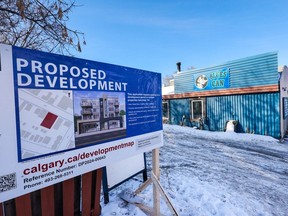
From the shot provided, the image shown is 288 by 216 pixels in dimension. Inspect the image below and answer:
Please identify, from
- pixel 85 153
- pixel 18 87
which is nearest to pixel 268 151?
pixel 85 153

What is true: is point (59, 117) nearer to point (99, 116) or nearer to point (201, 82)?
point (99, 116)

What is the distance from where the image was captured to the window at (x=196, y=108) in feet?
48.4

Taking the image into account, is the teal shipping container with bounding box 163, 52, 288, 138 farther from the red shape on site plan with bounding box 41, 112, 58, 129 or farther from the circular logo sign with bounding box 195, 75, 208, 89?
the red shape on site plan with bounding box 41, 112, 58, 129

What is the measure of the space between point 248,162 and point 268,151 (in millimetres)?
2461

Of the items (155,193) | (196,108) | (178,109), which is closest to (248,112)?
(196,108)

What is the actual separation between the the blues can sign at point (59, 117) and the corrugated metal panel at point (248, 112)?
11.4 m

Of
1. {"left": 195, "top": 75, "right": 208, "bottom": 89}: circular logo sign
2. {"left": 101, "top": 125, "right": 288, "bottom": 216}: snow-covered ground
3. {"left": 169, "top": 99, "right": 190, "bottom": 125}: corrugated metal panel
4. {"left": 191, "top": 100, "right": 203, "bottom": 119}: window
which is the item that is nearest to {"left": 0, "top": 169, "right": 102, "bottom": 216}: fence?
{"left": 101, "top": 125, "right": 288, "bottom": 216}: snow-covered ground

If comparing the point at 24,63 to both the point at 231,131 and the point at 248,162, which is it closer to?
the point at 248,162

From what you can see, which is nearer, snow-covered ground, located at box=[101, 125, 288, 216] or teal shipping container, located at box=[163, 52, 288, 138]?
snow-covered ground, located at box=[101, 125, 288, 216]

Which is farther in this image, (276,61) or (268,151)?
(276,61)

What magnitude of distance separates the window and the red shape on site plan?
45.6 feet

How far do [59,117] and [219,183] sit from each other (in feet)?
14.0

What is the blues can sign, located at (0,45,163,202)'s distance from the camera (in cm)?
154

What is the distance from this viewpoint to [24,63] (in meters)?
1.61
